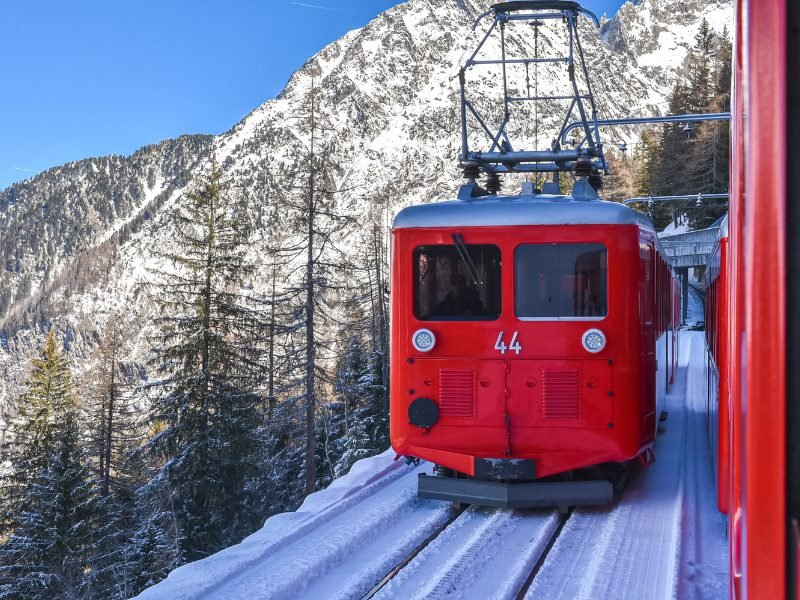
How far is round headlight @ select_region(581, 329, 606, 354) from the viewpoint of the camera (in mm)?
7074

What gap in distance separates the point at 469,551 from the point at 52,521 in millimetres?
20957

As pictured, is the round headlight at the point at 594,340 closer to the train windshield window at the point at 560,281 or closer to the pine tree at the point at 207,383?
the train windshield window at the point at 560,281

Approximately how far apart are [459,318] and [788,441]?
6.04m

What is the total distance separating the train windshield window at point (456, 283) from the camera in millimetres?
7336

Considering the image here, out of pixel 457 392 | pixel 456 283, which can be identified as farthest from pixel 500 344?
pixel 456 283

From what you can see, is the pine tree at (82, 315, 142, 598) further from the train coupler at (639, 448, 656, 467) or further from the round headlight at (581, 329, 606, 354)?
the round headlight at (581, 329, 606, 354)

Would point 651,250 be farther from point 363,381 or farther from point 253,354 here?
point 363,381

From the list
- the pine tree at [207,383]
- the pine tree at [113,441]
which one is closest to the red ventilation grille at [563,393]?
the pine tree at [207,383]

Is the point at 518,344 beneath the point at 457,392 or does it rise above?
above

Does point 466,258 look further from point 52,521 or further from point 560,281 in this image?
point 52,521

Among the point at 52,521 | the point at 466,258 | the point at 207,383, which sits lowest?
the point at 52,521

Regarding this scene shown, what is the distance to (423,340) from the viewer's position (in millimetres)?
7363

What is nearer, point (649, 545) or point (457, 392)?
point (649, 545)

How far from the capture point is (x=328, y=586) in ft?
18.1
